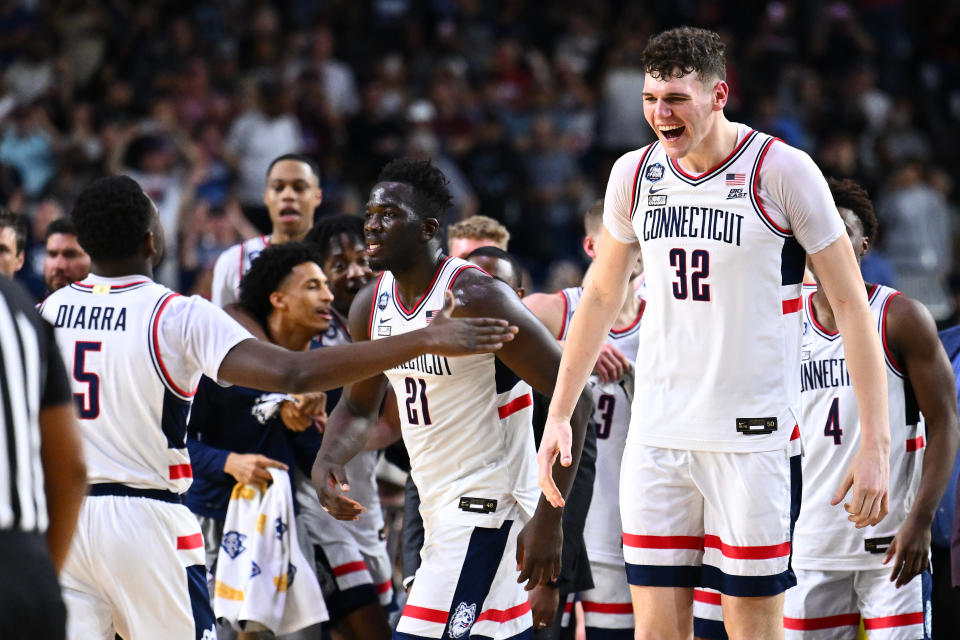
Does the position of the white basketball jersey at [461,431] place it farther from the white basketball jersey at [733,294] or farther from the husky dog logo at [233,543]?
the husky dog logo at [233,543]

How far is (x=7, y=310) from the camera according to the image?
2998 mm

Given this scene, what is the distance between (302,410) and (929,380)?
120 inches

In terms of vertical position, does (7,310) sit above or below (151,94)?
below

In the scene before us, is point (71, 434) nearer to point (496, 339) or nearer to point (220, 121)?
point (496, 339)

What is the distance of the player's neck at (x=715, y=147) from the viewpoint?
13.9 feet

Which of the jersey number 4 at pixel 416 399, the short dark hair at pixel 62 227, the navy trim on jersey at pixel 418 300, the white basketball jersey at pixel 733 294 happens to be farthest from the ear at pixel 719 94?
the short dark hair at pixel 62 227

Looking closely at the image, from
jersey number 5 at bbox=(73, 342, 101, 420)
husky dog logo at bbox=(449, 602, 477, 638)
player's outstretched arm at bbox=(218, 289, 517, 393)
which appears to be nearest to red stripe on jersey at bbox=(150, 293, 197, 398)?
jersey number 5 at bbox=(73, 342, 101, 420)

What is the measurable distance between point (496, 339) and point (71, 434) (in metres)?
1.59

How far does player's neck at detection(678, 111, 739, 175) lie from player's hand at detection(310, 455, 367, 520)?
2051 millimetres

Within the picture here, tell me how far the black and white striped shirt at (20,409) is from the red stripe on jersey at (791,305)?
2.45 m

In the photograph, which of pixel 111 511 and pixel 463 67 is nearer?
pixel 111 511

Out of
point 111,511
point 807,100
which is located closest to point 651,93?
point 111,511

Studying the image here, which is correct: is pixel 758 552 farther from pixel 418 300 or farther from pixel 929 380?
pixel 418 300

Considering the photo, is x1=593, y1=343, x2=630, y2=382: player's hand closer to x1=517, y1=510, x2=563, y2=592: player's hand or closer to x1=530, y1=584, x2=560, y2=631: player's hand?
x1=530, y1=584, x2=560, y2=631: player's hand
